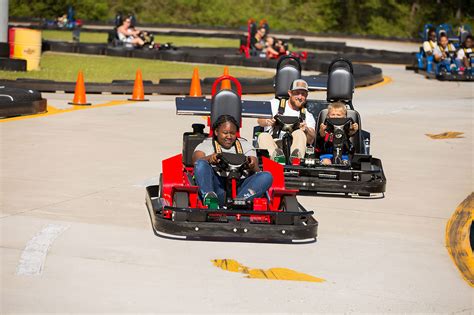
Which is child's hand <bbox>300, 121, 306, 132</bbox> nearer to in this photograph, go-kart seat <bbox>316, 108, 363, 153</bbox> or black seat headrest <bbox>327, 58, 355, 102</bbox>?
go-kart seat <bbox>316, 108, 363, 153</bbox>

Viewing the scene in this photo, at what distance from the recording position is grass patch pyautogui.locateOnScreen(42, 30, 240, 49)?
4255 centimetres

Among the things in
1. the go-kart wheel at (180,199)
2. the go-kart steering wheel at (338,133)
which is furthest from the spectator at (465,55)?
the go-kart wheel at (180,199)

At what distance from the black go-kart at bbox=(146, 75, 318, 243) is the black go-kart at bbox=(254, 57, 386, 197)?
0.66 meters

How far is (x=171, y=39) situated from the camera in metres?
46.4

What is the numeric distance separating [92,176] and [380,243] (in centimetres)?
366

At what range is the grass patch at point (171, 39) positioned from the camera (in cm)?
4255

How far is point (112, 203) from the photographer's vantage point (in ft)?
31.9

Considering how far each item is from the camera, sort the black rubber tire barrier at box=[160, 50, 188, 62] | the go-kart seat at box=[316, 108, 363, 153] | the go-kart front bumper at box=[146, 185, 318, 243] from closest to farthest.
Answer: the go-kart front bumper at box=[146, 185, 318, 243] < the go-kart seat at box=[316, 108, 363, 153] < the black rubber tire barrier at box=[160, 50, 188, 62]

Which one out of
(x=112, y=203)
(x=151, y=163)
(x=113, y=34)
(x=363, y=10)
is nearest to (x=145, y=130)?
(x=151, y=163)

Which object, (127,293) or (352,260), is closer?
(127,293)

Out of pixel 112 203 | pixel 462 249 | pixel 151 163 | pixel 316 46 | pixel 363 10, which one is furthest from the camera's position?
pixel 363 10

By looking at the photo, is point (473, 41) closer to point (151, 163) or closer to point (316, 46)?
point (316, 46)

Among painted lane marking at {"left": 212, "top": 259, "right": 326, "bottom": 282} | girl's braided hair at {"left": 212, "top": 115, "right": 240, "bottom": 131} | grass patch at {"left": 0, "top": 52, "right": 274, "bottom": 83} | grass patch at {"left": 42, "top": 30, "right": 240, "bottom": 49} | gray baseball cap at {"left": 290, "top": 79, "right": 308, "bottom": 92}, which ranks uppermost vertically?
gray baseball cap at {"left": 290, "top": 79, "right": 308, "bottom": 92}

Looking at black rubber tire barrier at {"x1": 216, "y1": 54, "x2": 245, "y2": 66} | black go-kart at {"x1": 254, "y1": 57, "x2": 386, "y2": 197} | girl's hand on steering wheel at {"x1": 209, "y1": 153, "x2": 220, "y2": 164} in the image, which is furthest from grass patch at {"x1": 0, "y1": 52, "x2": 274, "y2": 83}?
girl's hand on steering wheel at {"x1": 209, "y1": 153, "x2": 220, "y2": 164}
